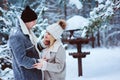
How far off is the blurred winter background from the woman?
2.08 metres

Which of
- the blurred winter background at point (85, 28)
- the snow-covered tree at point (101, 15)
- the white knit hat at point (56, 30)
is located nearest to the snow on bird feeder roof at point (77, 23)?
the blurred winter background at point (85, 28)

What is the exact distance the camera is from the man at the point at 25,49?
268 centimetres

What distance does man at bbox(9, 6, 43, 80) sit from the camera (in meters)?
2.68

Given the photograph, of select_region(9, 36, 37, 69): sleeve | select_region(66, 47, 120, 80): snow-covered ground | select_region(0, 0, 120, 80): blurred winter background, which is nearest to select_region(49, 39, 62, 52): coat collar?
select_region(9, 36, 37, 69): sleeve

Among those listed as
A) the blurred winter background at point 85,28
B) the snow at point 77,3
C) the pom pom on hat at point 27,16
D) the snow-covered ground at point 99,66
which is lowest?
the snow-covered ground at point 99,66

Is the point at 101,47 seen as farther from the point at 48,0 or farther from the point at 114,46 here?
the point at 48,0

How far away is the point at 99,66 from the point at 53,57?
4516 mm

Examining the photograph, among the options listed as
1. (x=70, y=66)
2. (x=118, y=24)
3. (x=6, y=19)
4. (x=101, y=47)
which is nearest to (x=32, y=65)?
(x=6, y=19)

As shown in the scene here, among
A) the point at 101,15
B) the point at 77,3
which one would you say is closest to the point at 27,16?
the point at 101,15

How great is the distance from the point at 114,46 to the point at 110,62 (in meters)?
1.60

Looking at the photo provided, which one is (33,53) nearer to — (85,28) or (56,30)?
(56,30)

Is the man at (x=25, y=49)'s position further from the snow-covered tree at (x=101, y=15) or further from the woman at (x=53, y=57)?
the snow-covered tree at (x=101, y=15)

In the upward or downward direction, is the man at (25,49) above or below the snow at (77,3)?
below

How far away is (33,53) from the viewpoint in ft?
9.24
